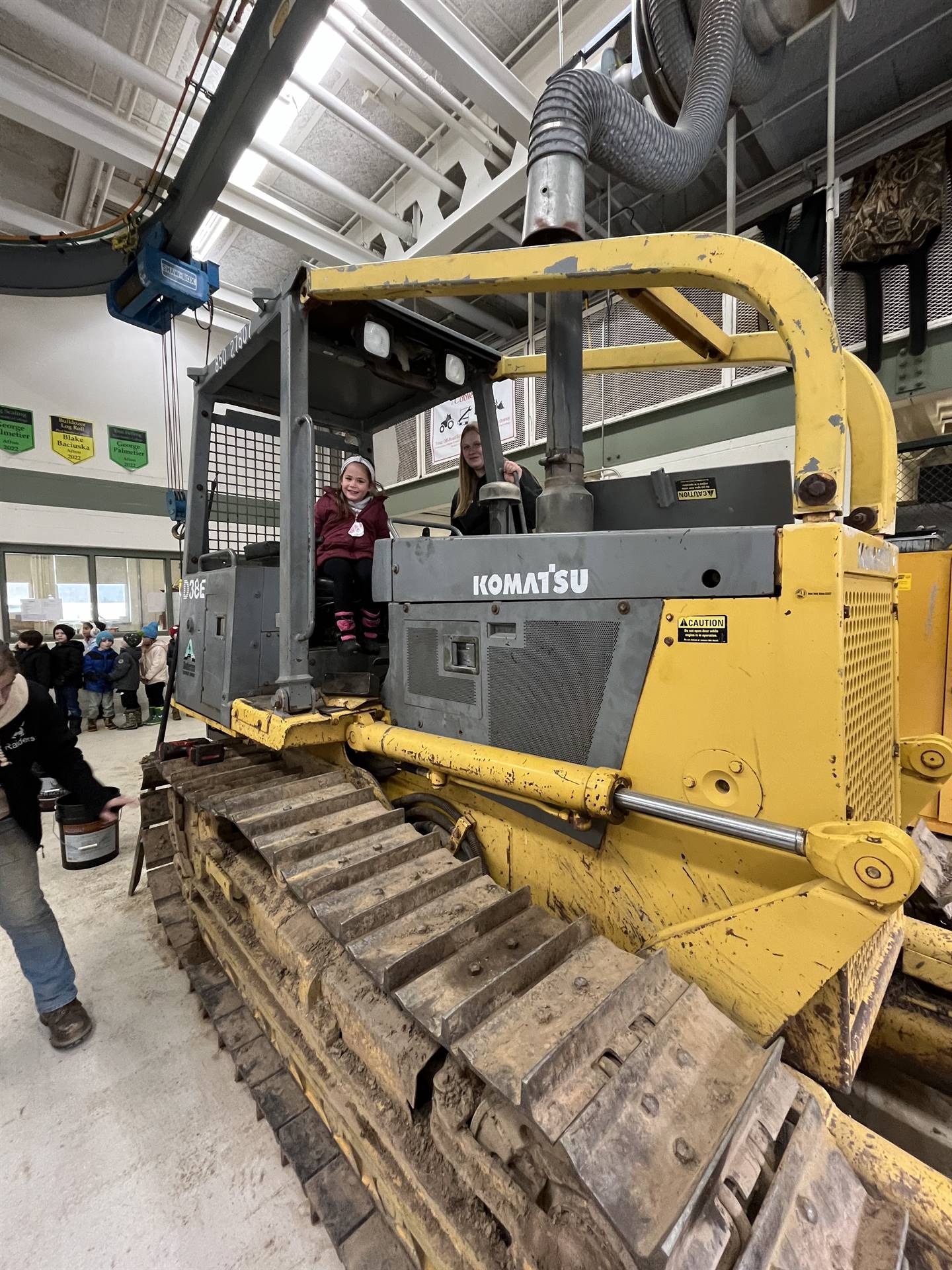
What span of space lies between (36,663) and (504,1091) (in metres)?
8.93

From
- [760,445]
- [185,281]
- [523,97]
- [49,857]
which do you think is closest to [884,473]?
[760,445]

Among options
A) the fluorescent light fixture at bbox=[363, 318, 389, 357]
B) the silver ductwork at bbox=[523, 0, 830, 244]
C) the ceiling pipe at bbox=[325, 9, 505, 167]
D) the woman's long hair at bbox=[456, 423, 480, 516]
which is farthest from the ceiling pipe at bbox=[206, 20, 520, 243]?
the fluorescent light fixture at bbox=[363, 318, 389, 357]

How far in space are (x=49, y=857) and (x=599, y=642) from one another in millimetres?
4766

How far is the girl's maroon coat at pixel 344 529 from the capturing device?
269 cm

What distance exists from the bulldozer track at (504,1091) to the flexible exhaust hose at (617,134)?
6.56ft

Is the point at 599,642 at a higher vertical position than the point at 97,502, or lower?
lower

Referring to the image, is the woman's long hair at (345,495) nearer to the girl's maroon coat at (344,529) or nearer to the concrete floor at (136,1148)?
the girl's maroon coat at (344,529)

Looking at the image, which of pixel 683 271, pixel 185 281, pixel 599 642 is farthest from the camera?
pixel 185 281

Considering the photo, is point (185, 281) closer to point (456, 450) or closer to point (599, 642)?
point (456, 450)

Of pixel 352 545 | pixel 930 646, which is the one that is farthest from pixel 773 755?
pixel 930 646

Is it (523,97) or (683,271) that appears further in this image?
(523,97)

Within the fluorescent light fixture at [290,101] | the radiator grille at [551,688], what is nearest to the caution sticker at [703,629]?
the radiator grille at [551,688]

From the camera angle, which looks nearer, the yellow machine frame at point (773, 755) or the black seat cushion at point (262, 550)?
the yellow machine frame at point (773, 755)

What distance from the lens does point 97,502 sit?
9.85 meters
